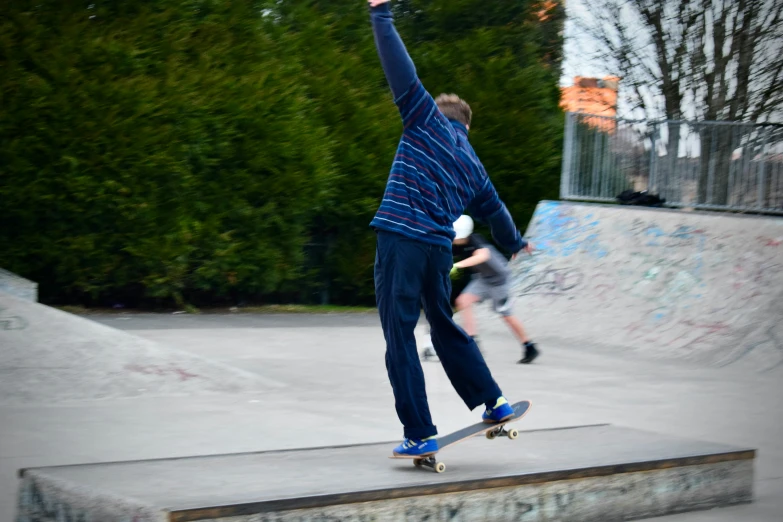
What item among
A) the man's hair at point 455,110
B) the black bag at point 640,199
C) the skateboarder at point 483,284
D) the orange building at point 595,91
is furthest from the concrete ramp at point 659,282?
the man's hair at point 455,110

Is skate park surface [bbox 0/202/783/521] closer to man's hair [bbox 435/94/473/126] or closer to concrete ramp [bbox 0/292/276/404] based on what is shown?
concrete ramp [bbox 0/292/276/404]

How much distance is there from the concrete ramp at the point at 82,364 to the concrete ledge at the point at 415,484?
3.01 metres

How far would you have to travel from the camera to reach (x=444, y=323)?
5051 mm

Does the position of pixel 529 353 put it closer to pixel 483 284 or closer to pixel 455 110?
pixel 483 284

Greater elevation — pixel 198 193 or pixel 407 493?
pixel 198 193

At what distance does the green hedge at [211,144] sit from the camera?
43.4 ft

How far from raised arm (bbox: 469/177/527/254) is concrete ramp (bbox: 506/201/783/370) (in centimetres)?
656

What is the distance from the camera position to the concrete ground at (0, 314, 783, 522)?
636 centimetres

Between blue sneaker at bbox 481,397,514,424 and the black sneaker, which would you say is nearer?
blue sneaker at bbox 481,397,514,424

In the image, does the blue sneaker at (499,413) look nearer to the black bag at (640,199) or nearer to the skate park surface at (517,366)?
the skate park surface at (517,366)

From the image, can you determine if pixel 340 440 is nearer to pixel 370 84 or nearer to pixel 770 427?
pixel 770 427

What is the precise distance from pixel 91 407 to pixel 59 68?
272 inches

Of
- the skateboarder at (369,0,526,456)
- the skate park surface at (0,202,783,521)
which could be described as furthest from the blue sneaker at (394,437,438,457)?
the skate park surface at (0,202,783,521)

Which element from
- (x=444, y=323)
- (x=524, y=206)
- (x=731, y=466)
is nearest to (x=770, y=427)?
(x=731, y=466)
